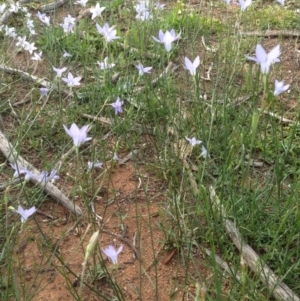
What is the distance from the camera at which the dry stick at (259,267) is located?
146 cm

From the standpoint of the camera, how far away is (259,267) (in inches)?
60.4

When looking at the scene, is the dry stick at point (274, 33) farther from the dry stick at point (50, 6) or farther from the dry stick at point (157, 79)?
the dry stick at point (50, 6)

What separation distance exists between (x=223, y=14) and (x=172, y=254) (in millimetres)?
2220

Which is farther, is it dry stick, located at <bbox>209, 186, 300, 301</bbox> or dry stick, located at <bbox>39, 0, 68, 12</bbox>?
dry stick, located at <bbox>39, 0, 68, 12</bbox>

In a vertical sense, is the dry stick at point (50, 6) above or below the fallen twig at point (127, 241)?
below

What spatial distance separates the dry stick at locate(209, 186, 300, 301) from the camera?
1458mm

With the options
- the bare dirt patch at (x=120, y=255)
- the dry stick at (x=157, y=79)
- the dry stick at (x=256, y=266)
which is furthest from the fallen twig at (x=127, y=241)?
the dry stick at (x=157, y=79)

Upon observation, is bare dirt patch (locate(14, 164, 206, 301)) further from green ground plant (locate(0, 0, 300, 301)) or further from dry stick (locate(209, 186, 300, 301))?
dry stick (locate(209, 186, 300, 301))

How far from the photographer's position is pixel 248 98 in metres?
2.47

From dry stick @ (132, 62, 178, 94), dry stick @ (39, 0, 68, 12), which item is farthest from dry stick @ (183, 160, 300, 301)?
dry stick @ (39, 0, 68, 12)

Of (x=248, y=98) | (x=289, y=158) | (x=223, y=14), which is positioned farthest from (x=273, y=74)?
(x=223, y=14)

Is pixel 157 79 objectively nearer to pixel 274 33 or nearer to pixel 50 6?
pixel 274 33

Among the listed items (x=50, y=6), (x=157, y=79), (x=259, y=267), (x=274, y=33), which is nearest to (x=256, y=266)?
(x=259, y=267)

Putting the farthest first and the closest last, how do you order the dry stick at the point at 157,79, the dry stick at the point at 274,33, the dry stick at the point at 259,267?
the dry stick at the point at 274,33 → the dry stick at the point at 157,79 → the dry stick at the point at 259,267
